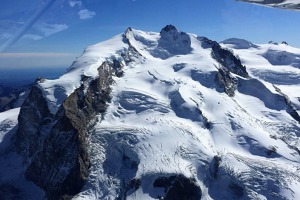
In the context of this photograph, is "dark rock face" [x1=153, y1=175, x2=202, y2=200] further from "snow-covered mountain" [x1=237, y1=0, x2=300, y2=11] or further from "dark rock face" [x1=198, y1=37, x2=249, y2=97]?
"snow-covered mountain" [x1=237, y1=0, x2=300, y2=11]

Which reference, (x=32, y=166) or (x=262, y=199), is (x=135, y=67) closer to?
(x=32, y=166)

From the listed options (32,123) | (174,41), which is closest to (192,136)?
(32,123)

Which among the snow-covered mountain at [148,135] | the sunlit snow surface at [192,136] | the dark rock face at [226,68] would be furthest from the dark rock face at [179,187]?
the dark rock face at [226,68]

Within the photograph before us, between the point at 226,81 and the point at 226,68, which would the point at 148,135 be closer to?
the point at 226,81

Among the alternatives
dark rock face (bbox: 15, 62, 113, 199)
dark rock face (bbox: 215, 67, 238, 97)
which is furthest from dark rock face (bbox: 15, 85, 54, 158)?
dark rock face (bbox: 215, 67, 238, 97)

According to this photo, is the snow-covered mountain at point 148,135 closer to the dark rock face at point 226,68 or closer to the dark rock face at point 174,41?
the dark rock face at point 226,68

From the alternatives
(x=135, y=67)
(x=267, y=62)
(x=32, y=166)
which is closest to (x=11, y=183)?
(x=32, y=166)
